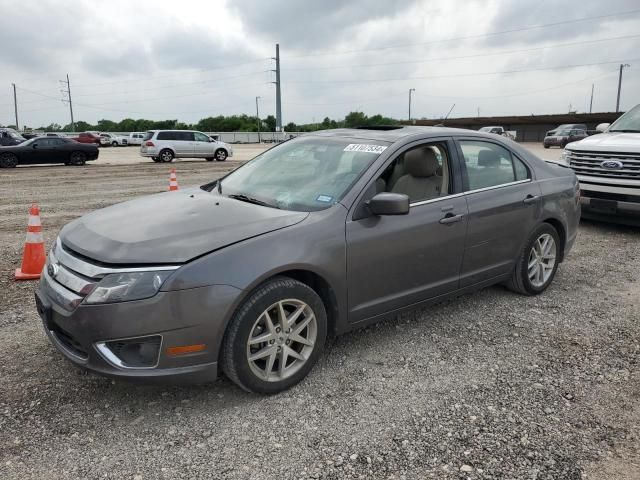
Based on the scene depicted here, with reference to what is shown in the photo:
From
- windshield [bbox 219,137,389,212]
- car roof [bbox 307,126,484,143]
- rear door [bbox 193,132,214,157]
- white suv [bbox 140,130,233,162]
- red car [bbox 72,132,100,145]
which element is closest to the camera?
windshield [bbox 219,137,389,212]

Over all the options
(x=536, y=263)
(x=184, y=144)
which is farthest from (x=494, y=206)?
(x=184, y=144)

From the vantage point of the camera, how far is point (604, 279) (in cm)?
558

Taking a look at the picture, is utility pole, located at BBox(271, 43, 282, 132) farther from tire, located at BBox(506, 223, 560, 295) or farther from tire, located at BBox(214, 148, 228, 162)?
tire, located at BBox(506, 223, 560, 295)

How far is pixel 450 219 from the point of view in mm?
3955

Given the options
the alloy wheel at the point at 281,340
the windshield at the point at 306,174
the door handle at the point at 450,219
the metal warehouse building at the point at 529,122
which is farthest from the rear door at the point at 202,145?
the metal warehouse building at the point at 529,122

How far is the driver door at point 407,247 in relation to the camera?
3.46m

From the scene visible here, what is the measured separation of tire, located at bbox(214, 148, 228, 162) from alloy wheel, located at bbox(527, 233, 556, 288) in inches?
870

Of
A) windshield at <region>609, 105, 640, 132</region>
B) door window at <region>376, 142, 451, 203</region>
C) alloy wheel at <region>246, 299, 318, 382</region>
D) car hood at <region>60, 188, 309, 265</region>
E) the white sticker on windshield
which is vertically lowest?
alloy wheel at <region>246, 299, 318, 382</region>

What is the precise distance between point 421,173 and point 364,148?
52 cm

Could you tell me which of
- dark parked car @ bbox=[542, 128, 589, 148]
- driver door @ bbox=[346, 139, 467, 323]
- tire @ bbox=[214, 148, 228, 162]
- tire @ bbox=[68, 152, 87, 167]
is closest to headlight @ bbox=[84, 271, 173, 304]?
driver door @ bbox=[346, 139, 467, 323]

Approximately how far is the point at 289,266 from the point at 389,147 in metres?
1.33

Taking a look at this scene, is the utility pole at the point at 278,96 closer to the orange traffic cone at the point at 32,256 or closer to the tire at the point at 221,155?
the tire at the point at 221,155

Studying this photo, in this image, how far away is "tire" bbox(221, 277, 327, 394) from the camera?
293cm

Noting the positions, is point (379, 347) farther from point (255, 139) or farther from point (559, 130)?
point (255, 139)
